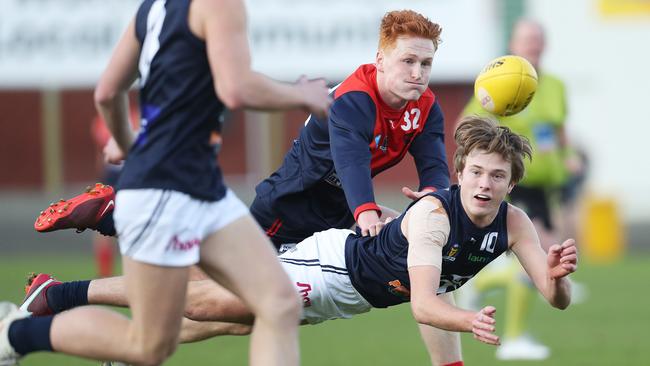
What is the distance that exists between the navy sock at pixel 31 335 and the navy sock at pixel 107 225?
108cm

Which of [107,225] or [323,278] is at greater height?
[107,225]

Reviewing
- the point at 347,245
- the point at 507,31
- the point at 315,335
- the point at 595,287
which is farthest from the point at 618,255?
the point at 347,245

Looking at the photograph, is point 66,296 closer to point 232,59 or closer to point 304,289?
point 304,289

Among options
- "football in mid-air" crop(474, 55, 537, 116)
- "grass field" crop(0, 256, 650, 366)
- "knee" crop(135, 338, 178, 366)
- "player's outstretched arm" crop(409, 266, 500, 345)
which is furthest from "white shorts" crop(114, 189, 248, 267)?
"grass field" crop(0, 256, 650, 366)

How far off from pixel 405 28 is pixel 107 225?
5.93ft

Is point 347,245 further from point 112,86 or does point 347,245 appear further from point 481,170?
point 112,86

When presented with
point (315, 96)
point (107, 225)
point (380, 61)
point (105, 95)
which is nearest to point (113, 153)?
point (105, 95)

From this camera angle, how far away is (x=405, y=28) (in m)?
6.01

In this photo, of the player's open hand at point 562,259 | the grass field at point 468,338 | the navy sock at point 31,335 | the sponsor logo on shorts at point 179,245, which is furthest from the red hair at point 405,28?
the grass field at point 468,338

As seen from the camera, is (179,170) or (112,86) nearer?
(179,170)

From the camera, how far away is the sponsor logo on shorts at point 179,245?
15.6ft

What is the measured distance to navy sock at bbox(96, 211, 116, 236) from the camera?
609 centimetres

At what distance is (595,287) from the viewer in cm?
1404

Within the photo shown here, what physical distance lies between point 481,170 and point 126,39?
169cm
